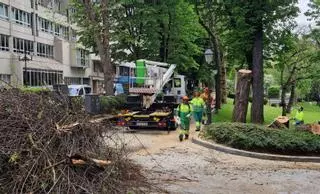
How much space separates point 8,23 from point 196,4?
23.2m

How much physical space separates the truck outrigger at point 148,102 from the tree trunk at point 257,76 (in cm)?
407

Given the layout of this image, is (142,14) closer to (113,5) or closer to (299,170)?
(113,5)

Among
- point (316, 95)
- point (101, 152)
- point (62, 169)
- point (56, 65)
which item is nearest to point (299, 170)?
point (101, 152)

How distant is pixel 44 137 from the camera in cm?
686

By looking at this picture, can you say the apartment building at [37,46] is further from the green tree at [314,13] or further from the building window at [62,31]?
the green tree at [314,13]

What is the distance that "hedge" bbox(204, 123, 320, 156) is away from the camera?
14.1m

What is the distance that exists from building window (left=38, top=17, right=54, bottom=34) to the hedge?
43831mm

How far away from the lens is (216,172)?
1152 cm

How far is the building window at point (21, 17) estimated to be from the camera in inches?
1905

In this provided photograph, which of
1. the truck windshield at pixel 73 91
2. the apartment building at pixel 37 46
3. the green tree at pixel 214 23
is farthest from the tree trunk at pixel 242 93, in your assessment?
the apartment building at pixel 37 46

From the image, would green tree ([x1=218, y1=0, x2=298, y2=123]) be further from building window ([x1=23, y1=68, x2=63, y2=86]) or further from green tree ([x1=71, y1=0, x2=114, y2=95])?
building window ([x1=23, y1=68, x2=63, y2=86])

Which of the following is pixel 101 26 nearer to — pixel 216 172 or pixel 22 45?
pixel 216 172

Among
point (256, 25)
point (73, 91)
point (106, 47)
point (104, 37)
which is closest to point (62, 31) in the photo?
point (73, 91)

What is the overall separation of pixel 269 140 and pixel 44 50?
45.2 metres
